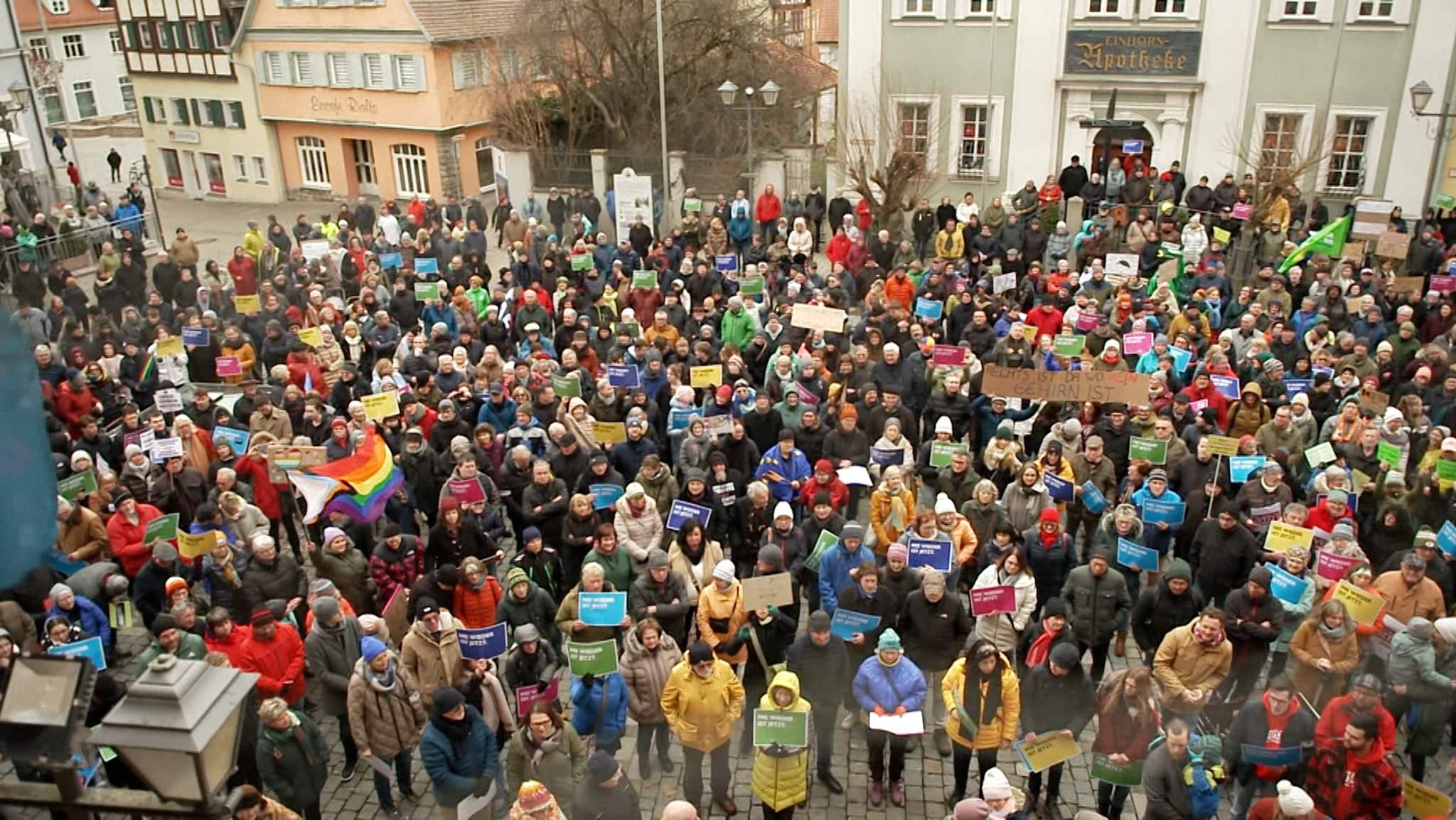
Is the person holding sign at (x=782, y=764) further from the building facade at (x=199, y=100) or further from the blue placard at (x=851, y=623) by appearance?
the building facade at (x=199, y=100)

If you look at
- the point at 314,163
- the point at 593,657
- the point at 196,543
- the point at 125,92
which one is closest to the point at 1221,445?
the point at 593,657

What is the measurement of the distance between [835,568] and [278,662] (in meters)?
4.36

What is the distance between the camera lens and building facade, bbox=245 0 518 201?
34781 millimetres

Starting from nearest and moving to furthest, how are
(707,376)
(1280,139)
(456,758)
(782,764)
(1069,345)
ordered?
1. (456,758)
2. (782,764)
3. (707,376)
4. (1069,345)
5. (1280,139)

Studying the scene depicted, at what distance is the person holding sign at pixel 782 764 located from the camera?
751cm

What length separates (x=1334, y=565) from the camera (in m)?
8.97

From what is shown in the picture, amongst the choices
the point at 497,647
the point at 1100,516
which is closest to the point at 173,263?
the point at 497,647

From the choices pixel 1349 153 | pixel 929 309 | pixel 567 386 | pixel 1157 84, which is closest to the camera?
pixel 567 386

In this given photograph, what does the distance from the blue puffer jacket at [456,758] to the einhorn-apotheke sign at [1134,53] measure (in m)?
23.6

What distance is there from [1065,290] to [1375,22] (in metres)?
13.3

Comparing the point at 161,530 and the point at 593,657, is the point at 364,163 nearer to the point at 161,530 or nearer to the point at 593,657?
the point at 161,530

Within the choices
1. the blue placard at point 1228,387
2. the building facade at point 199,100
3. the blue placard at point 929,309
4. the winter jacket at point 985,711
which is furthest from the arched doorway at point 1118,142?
the building facade at point 199,100

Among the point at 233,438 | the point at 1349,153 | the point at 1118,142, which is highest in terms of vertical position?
the point at 1118,142

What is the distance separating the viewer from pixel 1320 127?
985 inches
